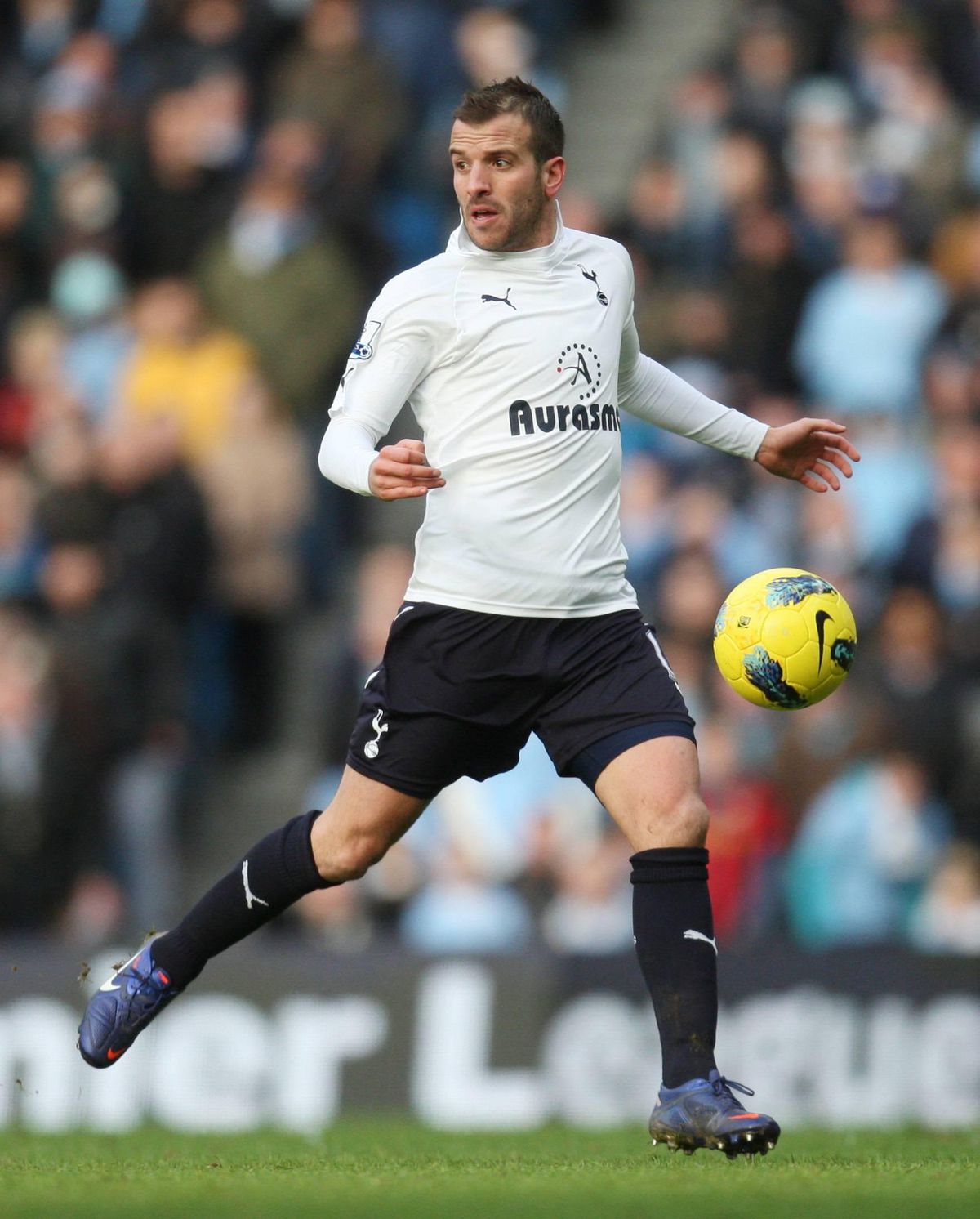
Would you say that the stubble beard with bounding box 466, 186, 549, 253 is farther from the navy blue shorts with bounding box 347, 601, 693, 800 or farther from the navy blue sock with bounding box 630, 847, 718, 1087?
the navy blue sock with bounding box 630, 847, 718, 1087

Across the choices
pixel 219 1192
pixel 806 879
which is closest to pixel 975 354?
pixel 806 879

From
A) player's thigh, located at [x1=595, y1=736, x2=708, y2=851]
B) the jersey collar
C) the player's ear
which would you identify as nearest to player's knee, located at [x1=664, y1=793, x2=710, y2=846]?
player's thigh, located at [x1=595, y1=736, x2=708, y2=851]

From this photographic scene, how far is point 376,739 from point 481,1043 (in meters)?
3.79

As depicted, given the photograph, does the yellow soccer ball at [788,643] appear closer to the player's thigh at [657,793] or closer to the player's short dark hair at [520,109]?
the player's thigh at [657,793]

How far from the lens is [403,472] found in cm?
552

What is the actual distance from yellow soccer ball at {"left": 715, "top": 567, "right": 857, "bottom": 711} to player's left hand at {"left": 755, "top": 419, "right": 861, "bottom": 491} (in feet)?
1.41

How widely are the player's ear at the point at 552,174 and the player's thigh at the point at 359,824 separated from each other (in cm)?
164

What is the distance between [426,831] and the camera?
1077 cm

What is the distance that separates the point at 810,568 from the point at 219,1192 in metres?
6.57

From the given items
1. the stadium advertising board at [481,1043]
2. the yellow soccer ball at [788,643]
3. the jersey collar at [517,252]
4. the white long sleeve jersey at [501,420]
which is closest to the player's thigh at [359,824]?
the white long sleeve jersey at [501,420]

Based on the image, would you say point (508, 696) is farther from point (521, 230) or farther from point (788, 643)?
point (521, 230)

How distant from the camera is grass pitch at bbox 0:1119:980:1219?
4.93 meters

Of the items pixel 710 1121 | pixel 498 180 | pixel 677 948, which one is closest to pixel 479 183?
pixel 498 180

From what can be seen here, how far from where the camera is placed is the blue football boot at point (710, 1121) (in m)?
5.60
